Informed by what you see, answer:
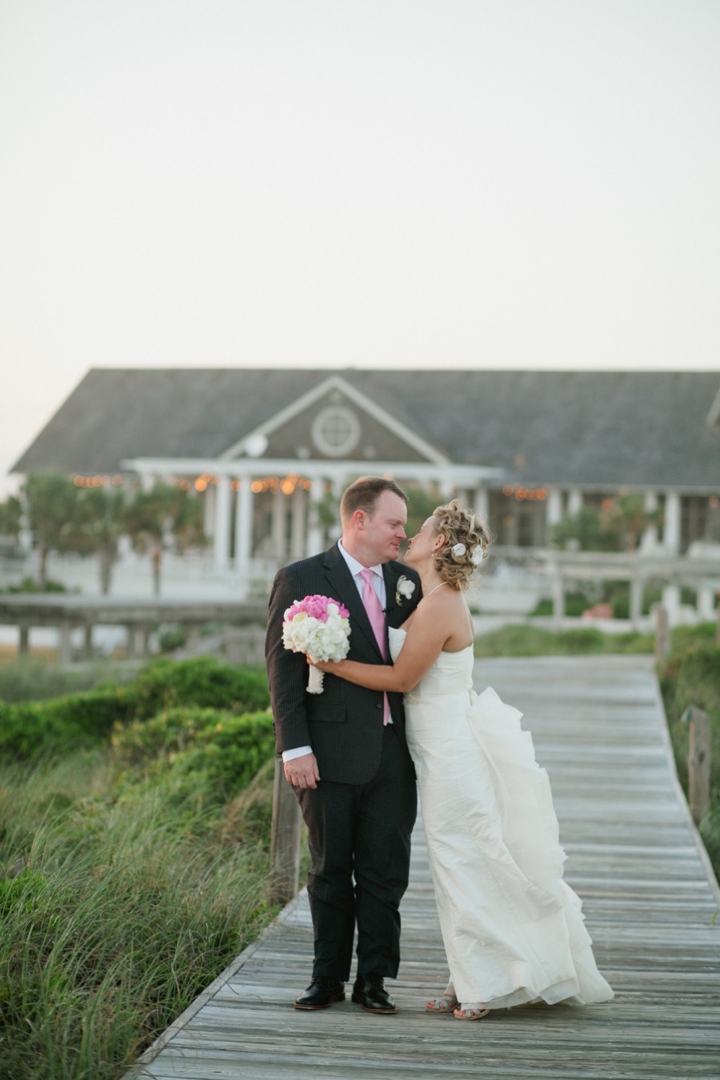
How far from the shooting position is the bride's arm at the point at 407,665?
14.2ft

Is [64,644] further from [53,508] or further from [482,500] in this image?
[482,500]

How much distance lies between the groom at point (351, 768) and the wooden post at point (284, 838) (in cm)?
146

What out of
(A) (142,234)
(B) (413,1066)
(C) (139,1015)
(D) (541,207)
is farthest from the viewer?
(A) (142,234)

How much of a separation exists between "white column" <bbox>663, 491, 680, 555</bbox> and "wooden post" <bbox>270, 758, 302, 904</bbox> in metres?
30.4

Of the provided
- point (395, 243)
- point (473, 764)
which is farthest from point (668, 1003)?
point (395, 243)

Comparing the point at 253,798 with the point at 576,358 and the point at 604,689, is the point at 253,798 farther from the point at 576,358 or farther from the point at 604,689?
the point at 576,358

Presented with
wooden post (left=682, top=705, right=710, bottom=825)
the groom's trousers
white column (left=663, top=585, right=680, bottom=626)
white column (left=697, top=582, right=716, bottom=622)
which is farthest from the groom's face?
white column (left=663, top=585, right=680, bottom=626)

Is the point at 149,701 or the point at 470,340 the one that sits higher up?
the point at 470,340

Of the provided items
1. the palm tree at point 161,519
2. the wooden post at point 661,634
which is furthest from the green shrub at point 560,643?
the palm tree at point 161,519

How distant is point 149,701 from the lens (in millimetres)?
11992

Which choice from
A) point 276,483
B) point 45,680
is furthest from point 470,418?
point 45,680

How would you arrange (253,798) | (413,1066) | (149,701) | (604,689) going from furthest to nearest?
(604,689)
(149,701)
(253,798)
(413,1066)

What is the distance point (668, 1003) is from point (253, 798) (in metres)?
3.42

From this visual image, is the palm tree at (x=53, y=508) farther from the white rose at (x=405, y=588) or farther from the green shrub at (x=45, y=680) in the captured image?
the white rose at (x=405, y=588)
